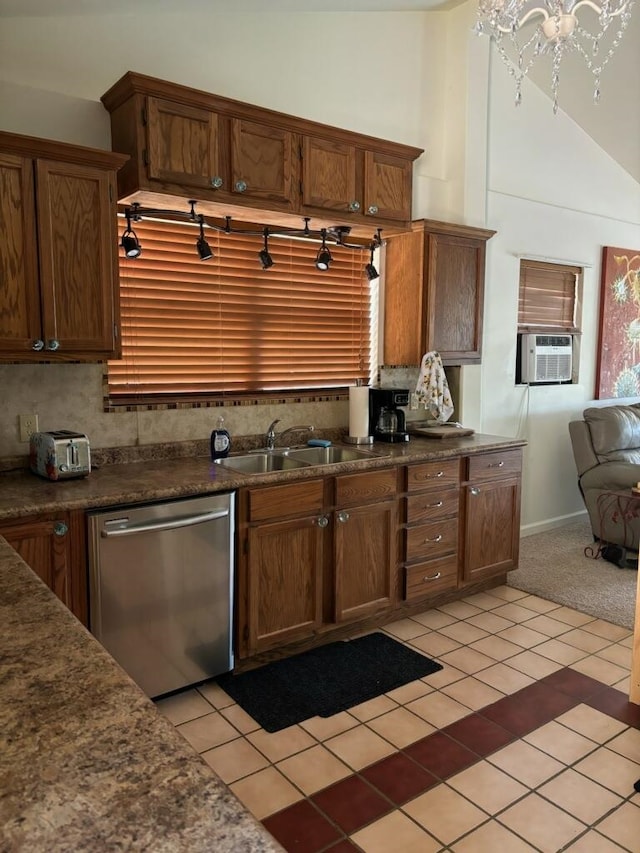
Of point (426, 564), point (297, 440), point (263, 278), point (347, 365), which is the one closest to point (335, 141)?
point (263, 278)

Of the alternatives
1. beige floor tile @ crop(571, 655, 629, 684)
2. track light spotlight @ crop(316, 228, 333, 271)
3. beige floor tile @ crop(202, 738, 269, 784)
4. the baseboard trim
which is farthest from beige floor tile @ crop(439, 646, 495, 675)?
track light spotlight @ crop(316, 228, 333, 271)

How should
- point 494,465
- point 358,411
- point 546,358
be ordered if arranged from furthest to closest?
point 546,358 → point 494,465 → point 358,411

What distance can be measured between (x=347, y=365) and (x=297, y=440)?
628mm

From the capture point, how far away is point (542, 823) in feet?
6.59

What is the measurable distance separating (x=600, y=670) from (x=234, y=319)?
249cm

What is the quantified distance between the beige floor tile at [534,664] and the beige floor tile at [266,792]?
1.30m

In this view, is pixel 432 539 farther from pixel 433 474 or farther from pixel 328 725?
pixel 328 725

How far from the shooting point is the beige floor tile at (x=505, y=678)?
9.18ft

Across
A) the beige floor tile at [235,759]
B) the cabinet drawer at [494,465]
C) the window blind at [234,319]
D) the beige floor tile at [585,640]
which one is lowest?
the beige floor tile at [235,759]

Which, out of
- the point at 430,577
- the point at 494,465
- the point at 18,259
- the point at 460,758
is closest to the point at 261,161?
the point at 18,259

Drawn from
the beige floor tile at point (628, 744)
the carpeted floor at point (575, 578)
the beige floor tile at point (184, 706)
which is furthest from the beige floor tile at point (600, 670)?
the beige floor tile at point (184, 706)

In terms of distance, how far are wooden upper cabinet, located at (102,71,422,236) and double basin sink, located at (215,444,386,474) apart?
1199 mm

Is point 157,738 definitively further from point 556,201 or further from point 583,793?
point 556,201

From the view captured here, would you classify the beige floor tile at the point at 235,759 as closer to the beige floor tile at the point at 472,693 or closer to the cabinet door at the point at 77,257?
the beige floor tile at the point at 472,693
